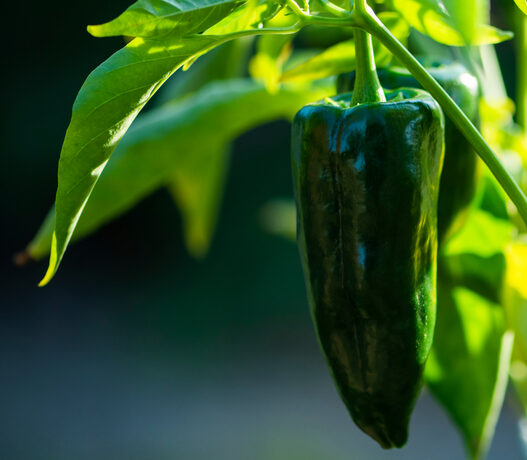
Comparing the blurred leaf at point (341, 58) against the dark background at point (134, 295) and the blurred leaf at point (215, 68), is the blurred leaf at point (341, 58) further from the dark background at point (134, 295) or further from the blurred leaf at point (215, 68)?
the dark background at point (134, 295)

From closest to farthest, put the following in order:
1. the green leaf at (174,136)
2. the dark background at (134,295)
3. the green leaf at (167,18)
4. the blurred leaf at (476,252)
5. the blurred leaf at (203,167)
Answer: the green leaf at (167,18)
the blurred leaf at (476,252)
the green leaf at (174,136)
the blurred leaf at (203,167)
the dark background at (134,295)

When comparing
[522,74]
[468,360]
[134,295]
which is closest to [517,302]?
[468,360]

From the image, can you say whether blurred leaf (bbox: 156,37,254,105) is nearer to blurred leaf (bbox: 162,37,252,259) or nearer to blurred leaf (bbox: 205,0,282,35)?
blurred leaf (bbox: 162,37,252,259)

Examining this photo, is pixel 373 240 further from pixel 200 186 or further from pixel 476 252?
pixel 200 186

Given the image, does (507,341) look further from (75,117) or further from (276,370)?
(276,370)

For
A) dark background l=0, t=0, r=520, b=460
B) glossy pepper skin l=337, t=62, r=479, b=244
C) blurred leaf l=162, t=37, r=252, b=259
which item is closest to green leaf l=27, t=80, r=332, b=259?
blurred leaf l=162, t=37, r=252, b=259

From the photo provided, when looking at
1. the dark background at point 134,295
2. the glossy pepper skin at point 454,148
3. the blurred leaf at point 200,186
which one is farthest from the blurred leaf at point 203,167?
the dark background at point 134,295
